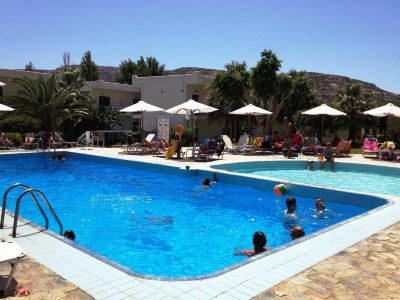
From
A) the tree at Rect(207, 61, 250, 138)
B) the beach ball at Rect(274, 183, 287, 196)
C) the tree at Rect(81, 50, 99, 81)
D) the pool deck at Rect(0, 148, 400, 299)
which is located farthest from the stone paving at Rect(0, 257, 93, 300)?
the tree at Rect(81, 50, 99, 81)

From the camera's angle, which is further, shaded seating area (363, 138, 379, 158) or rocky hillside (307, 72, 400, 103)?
rocky hillside (307, 72, 400, 103)

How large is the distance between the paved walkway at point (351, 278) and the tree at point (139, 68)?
4968 centimetres

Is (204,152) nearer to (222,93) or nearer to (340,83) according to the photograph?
(222,93)

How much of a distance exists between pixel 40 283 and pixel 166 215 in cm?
→ 530

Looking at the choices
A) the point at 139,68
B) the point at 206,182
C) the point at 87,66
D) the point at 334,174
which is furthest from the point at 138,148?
the point at 87,66

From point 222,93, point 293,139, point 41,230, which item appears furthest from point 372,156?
point 41,230

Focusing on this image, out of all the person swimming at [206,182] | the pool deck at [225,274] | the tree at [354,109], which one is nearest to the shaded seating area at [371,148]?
the person swimming at [206,182]

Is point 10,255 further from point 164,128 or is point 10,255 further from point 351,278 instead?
point 164,128

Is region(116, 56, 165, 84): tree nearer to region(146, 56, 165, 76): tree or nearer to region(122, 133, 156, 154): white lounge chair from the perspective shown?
region(146, 56, 165, 76): tree

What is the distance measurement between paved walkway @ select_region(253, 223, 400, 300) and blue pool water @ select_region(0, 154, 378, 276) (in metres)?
2.29

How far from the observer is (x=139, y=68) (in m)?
52.2

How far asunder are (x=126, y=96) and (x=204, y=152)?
21.2 meters

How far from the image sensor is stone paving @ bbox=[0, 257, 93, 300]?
3.52m

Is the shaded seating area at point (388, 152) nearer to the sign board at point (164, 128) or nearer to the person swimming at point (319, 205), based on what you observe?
the person swimming at point (319, 205)
